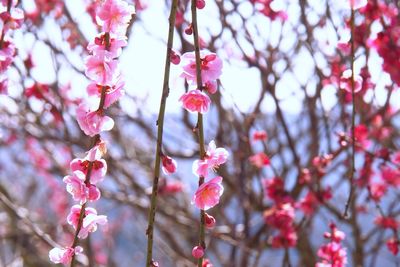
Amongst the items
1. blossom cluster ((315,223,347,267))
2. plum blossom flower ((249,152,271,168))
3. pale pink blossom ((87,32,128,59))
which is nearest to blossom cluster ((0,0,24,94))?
pale pink blossom ((87,32,128,59))

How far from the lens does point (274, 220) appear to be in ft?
8.62

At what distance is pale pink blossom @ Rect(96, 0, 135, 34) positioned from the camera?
1325 mm

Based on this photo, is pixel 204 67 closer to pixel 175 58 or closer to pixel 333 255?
pixel 175 58

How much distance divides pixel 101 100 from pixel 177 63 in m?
0.19

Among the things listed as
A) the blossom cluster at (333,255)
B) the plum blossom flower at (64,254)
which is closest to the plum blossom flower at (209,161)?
the plum blossom flower at (64,254)

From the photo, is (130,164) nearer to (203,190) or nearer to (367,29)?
(367,29)

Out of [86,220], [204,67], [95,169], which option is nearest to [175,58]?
[204,67]

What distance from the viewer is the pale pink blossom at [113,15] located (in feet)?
4.35

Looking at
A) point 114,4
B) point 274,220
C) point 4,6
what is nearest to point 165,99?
point 114,4

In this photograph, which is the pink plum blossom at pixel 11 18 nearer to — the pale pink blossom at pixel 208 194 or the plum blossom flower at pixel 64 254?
the plum blossom flower at pixel 64 254

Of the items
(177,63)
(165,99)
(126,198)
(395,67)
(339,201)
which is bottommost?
(165,99)

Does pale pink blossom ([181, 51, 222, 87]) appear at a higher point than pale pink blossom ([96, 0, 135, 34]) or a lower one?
lower

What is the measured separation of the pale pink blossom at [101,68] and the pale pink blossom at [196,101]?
0.53 ft

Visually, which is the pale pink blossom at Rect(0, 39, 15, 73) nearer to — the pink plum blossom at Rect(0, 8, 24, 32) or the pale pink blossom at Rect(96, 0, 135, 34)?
the pink plum blossom at Rect(0, 8, 24, 32)
